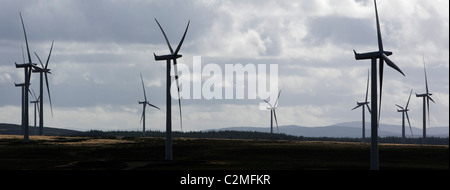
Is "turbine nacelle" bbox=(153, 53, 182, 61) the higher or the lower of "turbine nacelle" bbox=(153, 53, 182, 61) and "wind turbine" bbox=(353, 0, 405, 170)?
the higher

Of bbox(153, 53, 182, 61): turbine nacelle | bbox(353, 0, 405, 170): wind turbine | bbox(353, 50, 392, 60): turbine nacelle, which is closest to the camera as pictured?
bbox(353, 0, 405, 170): wind turbine

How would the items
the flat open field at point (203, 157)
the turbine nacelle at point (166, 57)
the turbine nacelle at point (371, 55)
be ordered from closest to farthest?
the turbine nacelle at point (371, 55), the flat open field at point (203, 157), the turbine nacelle at point (166, 57)

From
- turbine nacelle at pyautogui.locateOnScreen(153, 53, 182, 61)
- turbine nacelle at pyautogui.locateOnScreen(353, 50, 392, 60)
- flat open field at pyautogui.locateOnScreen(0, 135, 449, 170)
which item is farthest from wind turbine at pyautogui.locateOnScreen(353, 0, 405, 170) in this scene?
turbine nacelle at pyautogui.locateOnScreen(153, 53, 182, 61)

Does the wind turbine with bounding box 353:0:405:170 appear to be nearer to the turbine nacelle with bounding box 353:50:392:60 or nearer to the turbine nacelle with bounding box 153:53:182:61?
the turbine nacelle with bounding box 353:50:392:60

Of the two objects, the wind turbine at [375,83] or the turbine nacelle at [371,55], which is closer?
the wind turbine at [375,83]

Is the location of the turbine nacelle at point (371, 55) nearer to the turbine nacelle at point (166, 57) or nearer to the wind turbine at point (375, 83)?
the wind turbine at point (375, 83)

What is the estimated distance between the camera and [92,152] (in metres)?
103

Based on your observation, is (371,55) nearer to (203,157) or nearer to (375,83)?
(375,83)

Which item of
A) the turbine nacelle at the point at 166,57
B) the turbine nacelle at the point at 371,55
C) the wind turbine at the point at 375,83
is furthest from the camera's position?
the turbine nacelle at the point at 166,57

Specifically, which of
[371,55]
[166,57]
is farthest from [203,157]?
[371,55]

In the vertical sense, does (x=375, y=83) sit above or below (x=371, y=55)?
below

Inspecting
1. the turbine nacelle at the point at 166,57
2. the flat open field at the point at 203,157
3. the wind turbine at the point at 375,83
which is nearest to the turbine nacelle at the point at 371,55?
the wind turbine at the point at 375,83
